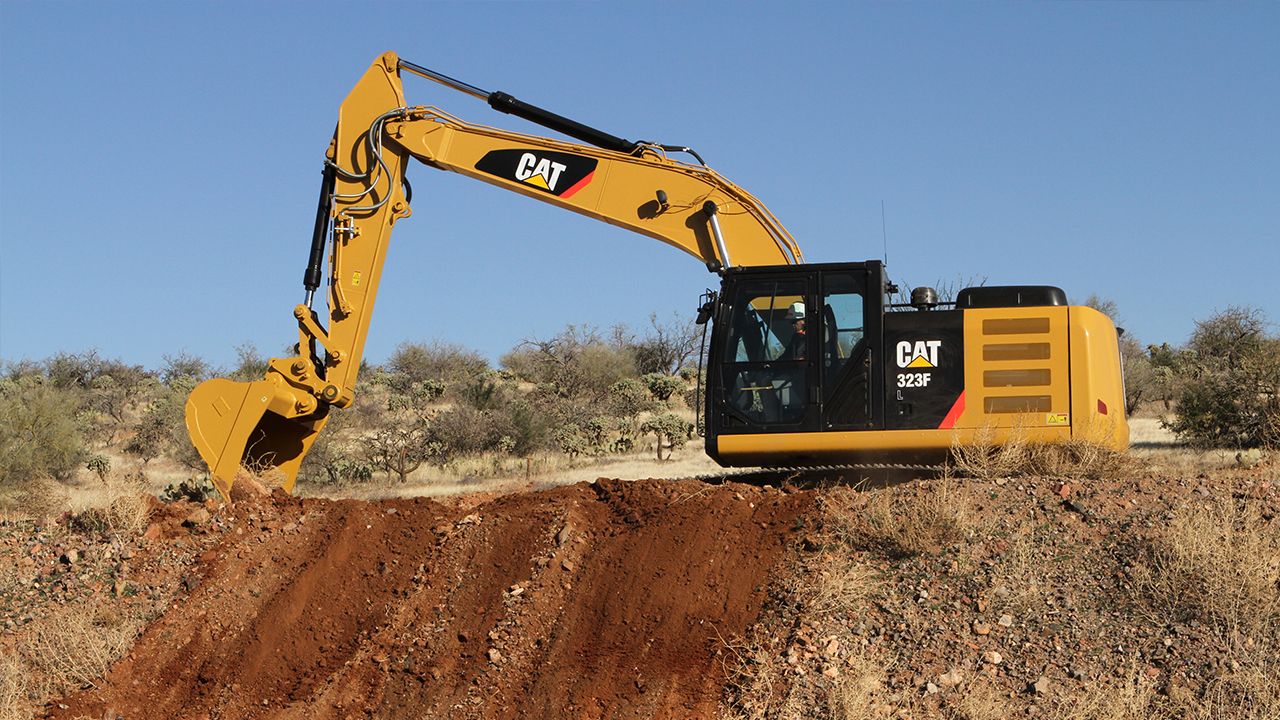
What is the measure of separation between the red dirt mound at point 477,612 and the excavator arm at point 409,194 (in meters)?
2.01

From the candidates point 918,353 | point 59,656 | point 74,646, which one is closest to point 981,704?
point 918,353

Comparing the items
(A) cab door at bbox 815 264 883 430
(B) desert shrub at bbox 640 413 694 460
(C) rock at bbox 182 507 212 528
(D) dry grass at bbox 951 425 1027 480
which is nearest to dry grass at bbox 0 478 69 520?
(C) rock at bbox 182 507 212 528

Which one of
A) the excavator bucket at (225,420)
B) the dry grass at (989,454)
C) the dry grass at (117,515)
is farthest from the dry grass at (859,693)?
the dry grass at (117,515)

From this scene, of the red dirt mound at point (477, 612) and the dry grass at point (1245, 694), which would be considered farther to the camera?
the red dirt mound at point (477, 612)

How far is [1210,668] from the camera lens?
7258mm

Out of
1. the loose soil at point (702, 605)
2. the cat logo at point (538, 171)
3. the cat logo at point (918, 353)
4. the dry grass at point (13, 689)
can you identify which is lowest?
the dry grass at point (13, 689)

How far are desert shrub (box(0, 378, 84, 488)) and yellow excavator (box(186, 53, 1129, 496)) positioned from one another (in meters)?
8.55

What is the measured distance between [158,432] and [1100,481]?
→ 71.8 ft

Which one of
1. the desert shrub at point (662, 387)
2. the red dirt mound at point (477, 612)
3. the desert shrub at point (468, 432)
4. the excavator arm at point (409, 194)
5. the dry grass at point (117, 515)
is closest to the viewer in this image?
the red dirt mound at point (477, 612)

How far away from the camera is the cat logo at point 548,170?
1260 centimetres

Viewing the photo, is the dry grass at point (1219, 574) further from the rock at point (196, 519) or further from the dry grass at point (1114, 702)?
the rock at point (196, 519)

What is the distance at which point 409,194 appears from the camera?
42.5 feet

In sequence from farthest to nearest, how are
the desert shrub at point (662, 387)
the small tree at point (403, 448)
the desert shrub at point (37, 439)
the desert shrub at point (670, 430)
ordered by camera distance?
the desert shrub at point (662, 387)
the desert shrub at point (670, 430)
the small tree at point (403, 448)
the desert shrub at point (37, 439)

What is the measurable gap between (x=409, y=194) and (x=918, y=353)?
5360 mm
